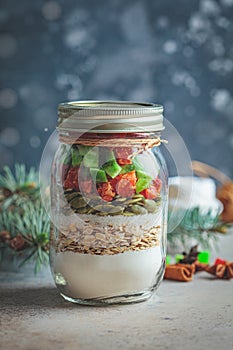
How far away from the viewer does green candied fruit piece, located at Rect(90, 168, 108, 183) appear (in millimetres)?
839

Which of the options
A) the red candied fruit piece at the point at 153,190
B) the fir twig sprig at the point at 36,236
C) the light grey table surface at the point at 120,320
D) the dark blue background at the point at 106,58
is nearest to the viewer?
the light grey table surface at the point at 120,320

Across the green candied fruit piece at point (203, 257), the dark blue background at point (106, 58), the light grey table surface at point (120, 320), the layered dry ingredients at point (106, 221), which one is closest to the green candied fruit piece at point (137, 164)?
the layered dry ingredients at point (106, 221)

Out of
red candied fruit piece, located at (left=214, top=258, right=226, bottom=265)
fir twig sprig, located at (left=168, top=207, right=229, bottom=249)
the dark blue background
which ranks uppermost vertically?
the dark blue background

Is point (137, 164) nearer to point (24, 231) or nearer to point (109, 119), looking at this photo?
point (109, 119)

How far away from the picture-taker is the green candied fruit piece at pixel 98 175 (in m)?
0.84

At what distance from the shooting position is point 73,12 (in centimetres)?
156

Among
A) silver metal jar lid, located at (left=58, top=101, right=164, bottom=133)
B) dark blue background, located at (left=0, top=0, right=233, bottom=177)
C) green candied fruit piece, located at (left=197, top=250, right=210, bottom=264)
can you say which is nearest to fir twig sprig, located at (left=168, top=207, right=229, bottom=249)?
green candied fruit piece, located at (left=197, top=250, right=210, bottom=264)

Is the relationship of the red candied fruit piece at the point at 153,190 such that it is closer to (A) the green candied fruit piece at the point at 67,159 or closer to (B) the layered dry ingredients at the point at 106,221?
(B) the layered dry ingredients at the point at 106,221

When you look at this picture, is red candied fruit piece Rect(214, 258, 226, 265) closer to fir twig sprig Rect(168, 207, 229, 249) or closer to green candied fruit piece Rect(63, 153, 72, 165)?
fir twig sprig Rect(168, 207, 229, 249)

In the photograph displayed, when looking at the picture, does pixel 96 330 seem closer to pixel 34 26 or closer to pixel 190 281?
pixel 190 281

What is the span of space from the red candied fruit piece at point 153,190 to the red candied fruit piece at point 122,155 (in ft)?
0.15

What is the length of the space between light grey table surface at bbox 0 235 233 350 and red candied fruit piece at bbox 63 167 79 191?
16 cm

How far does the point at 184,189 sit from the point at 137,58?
1.82 ft

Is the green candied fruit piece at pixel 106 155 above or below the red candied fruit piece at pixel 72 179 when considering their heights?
above
